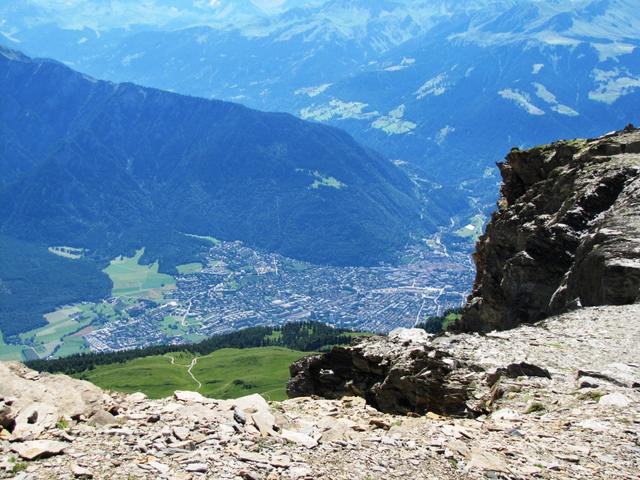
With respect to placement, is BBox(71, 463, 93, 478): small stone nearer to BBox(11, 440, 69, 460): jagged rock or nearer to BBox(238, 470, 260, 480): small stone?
BBox(11, 440, 69, 460): jagged rock

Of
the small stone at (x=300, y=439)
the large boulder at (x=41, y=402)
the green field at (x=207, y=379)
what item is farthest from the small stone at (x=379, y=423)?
the green field at (x=207, y=379)

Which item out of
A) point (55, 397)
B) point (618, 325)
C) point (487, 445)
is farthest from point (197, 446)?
point (618, 325)

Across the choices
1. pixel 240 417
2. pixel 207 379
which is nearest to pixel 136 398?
pixel 240 417

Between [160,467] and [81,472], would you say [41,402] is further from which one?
[160,467]

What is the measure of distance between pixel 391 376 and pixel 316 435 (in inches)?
449

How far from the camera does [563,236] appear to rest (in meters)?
45.4

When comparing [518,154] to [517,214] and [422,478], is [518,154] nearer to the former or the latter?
[517,214]

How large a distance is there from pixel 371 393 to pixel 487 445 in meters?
12.5

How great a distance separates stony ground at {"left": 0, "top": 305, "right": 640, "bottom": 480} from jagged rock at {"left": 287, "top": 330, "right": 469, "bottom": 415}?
5.51 feet

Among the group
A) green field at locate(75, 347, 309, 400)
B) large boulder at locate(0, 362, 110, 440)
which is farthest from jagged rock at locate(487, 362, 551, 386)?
green field at locate(75, 347, 309, 400)

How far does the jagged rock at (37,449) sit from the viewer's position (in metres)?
17.2

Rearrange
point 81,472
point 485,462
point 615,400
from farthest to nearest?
point 615,400, point 485,462, point 81,472

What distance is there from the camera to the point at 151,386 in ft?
563

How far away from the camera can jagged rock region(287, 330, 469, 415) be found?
2853 cm
